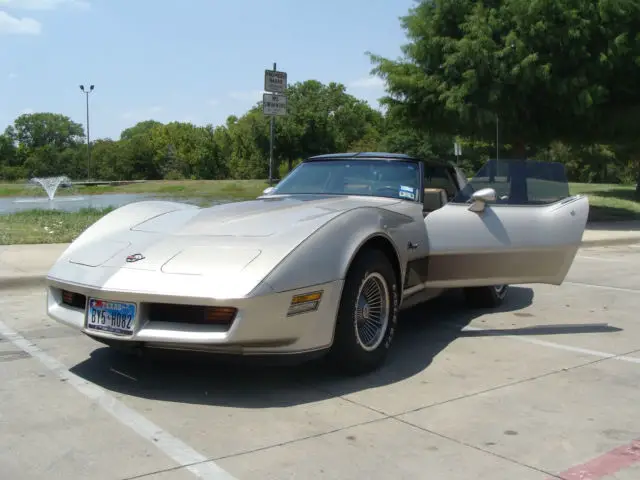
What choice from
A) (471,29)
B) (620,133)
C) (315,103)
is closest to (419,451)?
(471,29)

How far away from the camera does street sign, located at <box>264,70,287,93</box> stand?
11.8 metres

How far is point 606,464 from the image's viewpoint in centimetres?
323

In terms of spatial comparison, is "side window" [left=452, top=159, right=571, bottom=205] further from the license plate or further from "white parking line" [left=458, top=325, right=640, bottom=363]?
the license plate

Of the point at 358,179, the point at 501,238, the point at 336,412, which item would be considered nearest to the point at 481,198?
the point at 501,238

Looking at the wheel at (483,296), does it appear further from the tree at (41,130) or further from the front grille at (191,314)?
the tree at (41,130)

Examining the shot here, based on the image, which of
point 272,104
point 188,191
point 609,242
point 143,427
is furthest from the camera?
point 188,191

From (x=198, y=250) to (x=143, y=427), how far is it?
3.56 feet

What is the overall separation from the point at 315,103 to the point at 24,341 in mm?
56877

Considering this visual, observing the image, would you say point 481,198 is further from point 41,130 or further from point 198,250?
point 41,130

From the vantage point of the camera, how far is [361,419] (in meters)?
3.79

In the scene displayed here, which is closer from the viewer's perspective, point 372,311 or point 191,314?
point 191,314

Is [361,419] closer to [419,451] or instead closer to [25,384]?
[419,451]

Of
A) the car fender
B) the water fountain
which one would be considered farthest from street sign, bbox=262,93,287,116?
the water fountain

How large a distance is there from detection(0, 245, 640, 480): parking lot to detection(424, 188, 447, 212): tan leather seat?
108 cm
